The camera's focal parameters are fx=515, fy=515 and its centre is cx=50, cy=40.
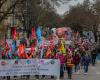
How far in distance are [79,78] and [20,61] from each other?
4019 mm

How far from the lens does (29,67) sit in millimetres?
25297

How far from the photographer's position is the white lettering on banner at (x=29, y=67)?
25.2 meters

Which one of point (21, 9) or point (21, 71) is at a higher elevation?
point (21, 9)

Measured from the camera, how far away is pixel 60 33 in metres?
58.5

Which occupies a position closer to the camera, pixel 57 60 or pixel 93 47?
pixel 57 60

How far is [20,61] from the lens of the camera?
82.8ft

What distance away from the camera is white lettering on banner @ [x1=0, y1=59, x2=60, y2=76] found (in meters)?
25.2

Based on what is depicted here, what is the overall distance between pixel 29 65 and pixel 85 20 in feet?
221

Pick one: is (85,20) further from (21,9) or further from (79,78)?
(79,78)

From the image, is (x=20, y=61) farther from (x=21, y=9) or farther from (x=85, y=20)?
(x=85, y=20)

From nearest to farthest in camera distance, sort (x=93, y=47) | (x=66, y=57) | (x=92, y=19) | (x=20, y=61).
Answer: (x=20, y=61), (x=66, y=57), (x=93, y=47), (x=92, y=19)

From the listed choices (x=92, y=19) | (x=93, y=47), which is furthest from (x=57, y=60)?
(x=92, y=19)

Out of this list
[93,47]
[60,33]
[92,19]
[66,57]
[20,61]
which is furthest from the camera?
[92,19]

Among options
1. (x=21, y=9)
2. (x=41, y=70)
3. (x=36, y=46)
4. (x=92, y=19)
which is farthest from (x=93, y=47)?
(x=92, y=19)
